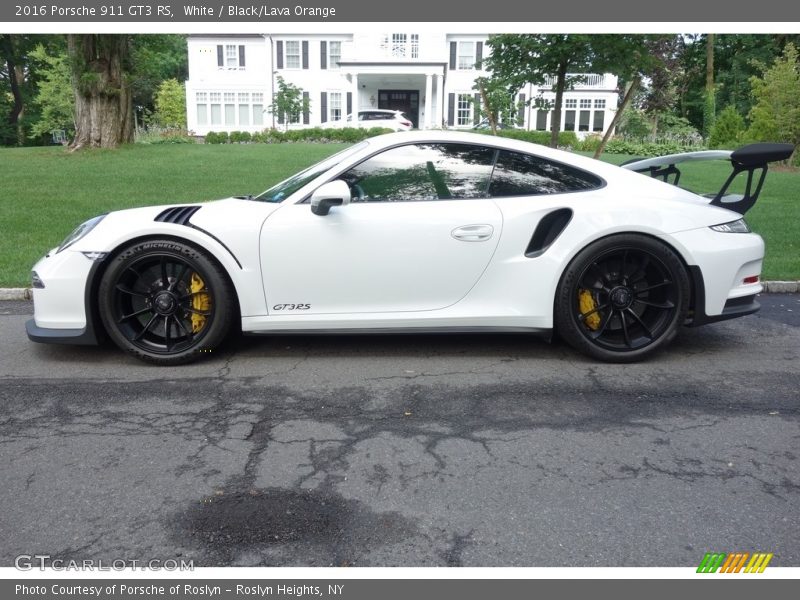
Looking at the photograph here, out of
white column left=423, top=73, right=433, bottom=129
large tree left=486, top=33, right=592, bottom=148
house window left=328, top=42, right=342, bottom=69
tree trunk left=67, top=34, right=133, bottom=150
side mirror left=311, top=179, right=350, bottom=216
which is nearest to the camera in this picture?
side mirror left=311, top=179, right=350, bottom=216

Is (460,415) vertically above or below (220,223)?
below

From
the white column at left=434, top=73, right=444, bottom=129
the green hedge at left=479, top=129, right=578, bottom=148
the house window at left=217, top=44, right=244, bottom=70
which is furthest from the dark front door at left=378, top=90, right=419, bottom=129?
the green hedge at left=479, top=129, right=578, bottom=148

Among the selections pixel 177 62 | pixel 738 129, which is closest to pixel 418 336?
pixel 738 129

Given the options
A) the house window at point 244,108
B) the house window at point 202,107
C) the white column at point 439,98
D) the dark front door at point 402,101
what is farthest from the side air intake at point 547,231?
the house window at point 202,107

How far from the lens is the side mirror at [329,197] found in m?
4.38

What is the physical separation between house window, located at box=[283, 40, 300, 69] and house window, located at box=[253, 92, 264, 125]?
252 cm

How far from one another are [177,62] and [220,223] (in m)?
61.0

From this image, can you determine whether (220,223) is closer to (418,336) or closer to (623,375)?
(418,336)

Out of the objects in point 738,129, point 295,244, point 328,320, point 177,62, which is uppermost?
point 177,62

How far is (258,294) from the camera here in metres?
4.52

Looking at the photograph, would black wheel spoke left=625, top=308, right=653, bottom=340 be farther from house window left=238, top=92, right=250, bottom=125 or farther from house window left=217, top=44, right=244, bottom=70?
house window left=217, top=44, right=244, bottom=70

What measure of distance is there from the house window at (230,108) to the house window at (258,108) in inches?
50.3

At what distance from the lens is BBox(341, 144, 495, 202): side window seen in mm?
4613

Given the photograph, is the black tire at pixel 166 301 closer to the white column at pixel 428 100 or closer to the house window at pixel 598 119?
the white column at pixel 428 100
